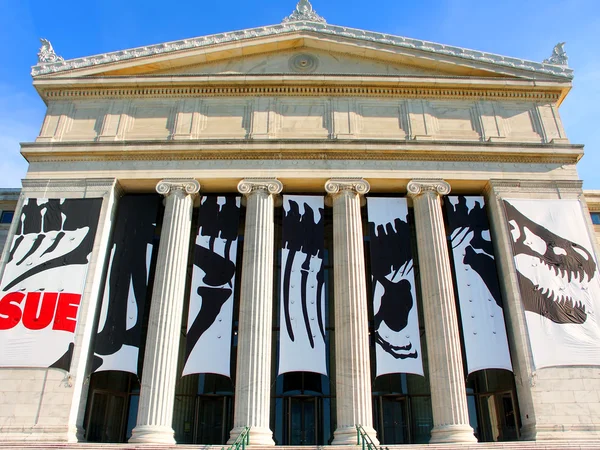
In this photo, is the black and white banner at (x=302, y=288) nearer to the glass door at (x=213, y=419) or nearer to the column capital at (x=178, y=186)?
the column capital at (x=178, y=186)

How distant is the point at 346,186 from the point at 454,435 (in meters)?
11.2

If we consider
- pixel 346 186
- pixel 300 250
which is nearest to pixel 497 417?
pixel 300 250

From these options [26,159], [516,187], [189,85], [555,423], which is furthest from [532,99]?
[26,159]

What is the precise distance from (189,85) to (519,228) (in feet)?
56.3

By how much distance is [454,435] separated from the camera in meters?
19.0

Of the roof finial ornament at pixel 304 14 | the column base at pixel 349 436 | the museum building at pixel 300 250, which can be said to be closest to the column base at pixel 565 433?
the museum building at pixel 300 250

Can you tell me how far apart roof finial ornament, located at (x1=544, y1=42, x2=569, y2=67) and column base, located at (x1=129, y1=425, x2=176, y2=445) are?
24.8 m

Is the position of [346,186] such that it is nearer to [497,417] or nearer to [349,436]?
[349,436]

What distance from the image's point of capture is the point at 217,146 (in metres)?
24.1

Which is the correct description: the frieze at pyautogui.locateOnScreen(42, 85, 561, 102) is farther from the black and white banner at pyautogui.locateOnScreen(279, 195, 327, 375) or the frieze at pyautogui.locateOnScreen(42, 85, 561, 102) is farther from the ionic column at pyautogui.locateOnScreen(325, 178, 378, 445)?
the black and white banner at pyautogui.locateOnScreen(279, 195, 327, 375)

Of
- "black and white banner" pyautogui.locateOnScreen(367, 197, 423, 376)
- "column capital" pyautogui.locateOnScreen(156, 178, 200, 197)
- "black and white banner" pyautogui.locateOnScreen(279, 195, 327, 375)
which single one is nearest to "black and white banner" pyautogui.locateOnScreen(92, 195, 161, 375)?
"column capital" pyautogui.locateOnScreen(156, 178, 200, 197)

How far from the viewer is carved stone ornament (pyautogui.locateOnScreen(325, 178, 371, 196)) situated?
2355 cm

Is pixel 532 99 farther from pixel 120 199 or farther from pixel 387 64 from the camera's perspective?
pixel 120 199

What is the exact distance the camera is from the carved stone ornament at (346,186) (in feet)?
77.3
